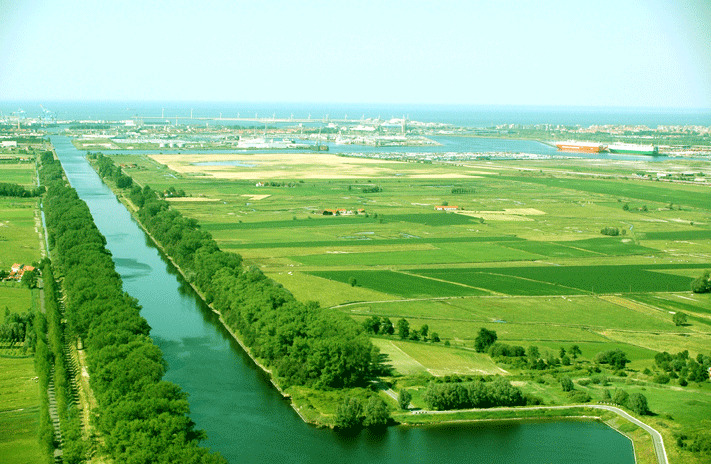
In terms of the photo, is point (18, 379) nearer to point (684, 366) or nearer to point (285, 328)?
point (285, 328)

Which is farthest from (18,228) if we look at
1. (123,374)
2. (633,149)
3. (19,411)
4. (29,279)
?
(633,149)

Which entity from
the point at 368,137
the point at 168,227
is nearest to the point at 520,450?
the point at 168,227

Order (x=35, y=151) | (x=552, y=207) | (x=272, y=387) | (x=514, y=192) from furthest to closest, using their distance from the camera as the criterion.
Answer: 1. (x=35, y=151)
2. (x=514, y=192)
3. (x=552, y=207)
4. (x=272, y=387)

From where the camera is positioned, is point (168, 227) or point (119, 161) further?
point (119, 161)

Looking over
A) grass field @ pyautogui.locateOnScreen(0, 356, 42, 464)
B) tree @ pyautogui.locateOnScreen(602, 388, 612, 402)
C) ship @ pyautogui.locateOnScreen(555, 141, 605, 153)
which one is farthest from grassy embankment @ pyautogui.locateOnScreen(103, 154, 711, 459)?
ship @ pyautogui.locateOnScreen(555, 141, 605, 153)

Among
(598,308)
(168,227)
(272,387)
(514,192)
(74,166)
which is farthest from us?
(74,166)

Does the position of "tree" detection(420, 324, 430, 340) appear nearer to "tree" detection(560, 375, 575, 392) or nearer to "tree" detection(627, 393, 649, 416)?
"tree" detection(560, 375, 575, 392)

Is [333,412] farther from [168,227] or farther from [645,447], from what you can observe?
[168,227]

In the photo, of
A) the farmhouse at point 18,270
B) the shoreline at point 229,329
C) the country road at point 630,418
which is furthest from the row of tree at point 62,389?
the country road at point 630,418
